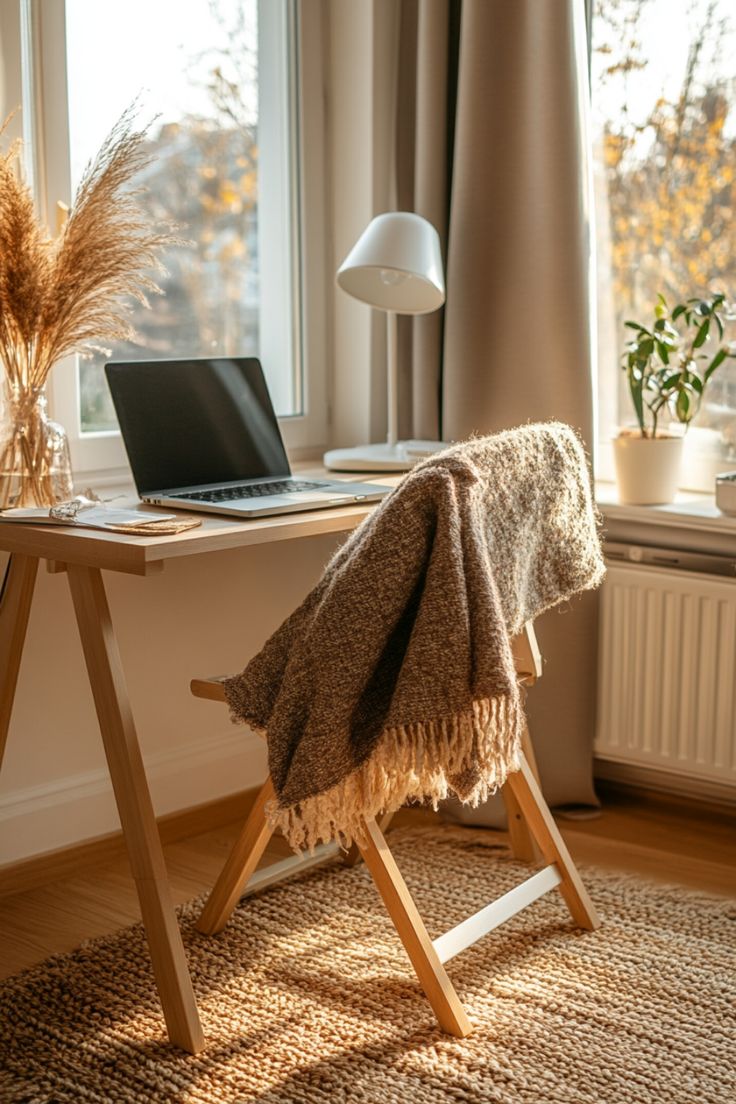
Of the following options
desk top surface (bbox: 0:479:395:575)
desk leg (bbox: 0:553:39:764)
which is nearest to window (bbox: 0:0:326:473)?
desk leg (bbox: 0:553:39:764)

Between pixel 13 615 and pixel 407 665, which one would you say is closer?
pixel 407 665

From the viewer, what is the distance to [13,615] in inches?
80.7

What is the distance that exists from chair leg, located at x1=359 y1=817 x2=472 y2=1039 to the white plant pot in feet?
3.70

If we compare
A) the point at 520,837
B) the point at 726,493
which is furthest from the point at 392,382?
the point at 520,837

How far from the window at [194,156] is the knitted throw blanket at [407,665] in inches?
37.7

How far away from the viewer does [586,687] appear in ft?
8.89

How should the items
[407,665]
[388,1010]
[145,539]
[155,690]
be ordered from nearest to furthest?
[407,665] < [145,539] < [388,1010] < [155,690]

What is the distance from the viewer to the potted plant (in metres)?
2.60

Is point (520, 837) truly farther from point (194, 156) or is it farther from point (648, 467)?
point (194, 156)

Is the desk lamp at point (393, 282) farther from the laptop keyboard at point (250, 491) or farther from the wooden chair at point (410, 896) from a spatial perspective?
the wooden chair at point (410, 896)

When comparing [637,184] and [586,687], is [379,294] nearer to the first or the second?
[637,184]

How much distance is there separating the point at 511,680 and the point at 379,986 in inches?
26.5

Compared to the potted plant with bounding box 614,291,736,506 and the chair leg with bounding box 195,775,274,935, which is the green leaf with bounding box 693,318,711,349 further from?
the chair leg with bounding box 195,775,274,935

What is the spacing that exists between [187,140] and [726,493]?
1.28 m
